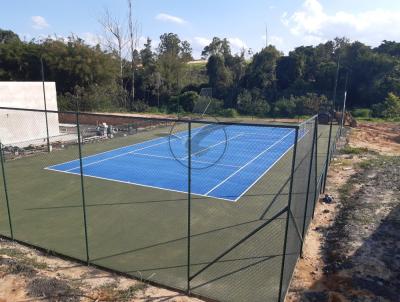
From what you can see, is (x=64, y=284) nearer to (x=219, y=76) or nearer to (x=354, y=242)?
(x=354, y=242)

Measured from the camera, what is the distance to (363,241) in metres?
9.22

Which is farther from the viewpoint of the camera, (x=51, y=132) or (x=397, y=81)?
(x=397, y=81)

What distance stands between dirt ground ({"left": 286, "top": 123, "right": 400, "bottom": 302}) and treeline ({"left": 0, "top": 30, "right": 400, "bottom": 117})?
79.0 feet

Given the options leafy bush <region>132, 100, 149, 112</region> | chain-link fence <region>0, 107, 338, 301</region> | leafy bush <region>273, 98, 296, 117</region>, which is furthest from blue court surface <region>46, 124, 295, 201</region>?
leafy bush <region>132, 100, 149, 112</region>

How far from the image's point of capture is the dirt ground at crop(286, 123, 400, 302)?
716 centimetres

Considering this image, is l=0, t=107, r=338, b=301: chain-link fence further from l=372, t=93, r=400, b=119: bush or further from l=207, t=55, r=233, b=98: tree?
l=207, t=55, r=233, b=98: tree

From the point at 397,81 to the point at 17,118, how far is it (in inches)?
1464

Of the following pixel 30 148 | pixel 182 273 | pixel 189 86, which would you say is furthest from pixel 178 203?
pixel 189 86

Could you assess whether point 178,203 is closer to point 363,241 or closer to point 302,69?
point 363,241

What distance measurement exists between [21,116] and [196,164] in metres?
10.8

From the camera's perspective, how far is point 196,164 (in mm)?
18484

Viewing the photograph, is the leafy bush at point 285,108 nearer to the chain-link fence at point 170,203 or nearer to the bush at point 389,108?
the bush at point 389,108

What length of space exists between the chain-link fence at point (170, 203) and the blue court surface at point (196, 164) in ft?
0.22

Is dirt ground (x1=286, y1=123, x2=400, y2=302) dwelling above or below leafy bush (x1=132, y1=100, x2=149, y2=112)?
below
